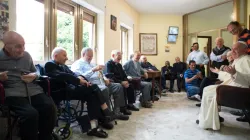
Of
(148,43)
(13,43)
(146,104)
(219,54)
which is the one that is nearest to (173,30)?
(148,43)

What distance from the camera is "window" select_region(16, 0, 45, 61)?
2.69 m

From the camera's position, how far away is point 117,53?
12.0 ft

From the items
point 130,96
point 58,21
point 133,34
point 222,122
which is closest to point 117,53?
point 130,96

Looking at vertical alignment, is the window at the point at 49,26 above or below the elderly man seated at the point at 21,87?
above

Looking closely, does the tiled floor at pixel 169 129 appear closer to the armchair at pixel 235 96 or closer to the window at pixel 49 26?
the armchair at pixel 235 96

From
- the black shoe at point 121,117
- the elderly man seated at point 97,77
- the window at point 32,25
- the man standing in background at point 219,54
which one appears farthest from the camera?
the man standing in background at point 219,54

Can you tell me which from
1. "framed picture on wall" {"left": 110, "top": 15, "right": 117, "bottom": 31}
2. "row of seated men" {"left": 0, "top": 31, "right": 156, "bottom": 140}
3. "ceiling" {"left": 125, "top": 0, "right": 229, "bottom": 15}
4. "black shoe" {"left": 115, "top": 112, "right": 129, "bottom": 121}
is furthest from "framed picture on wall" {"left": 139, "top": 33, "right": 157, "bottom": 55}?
"black shoe" {"left": 115, "top": 112, "right": 129, "bottom": 121}

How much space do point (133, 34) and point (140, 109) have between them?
143 inches

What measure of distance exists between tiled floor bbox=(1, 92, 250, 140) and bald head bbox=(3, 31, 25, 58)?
1117 mm

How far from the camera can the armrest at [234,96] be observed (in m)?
2.15

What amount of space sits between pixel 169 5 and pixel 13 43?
5535 millimetres

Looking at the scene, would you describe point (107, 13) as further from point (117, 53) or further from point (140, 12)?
point (140, 12)

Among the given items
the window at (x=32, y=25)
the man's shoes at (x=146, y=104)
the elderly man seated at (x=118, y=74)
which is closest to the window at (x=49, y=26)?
the window at (x=32, y=25)

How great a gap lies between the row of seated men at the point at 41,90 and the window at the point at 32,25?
57 centimetres
